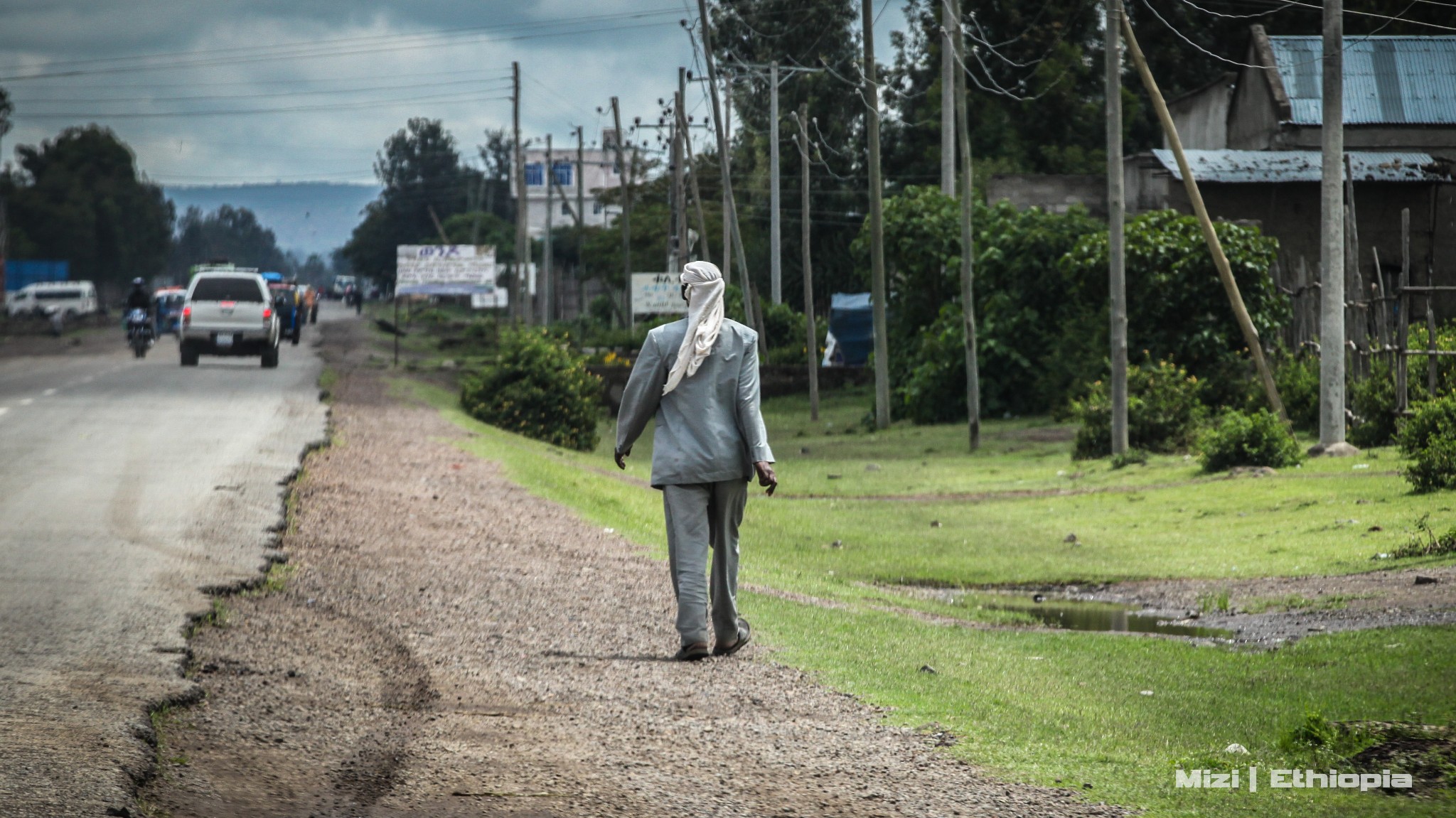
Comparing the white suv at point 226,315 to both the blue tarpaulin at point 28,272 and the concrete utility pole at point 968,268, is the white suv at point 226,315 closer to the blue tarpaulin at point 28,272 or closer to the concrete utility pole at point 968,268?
the concrete utility pole at point 968,268

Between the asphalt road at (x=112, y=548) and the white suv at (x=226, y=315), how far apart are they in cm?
636

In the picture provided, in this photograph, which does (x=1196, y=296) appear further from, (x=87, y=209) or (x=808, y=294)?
(x=87, y=209)

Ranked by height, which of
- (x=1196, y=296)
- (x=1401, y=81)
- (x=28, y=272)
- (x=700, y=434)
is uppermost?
(x=1401, y=81)

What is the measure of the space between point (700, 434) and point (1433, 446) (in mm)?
9479

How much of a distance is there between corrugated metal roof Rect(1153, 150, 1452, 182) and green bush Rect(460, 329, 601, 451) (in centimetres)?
1409

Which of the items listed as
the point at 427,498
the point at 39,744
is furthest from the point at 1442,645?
the point at 427,498

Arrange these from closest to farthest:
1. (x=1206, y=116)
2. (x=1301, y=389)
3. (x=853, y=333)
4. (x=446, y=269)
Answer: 1. (x=1301, y=389)
2. (x=446, y=269)
3. (x=1206, y=116)
4. (x=853, y=333)

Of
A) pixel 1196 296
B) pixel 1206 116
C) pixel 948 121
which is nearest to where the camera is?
pixel 1196 296

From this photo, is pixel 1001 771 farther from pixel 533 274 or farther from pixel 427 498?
pixel 533 274

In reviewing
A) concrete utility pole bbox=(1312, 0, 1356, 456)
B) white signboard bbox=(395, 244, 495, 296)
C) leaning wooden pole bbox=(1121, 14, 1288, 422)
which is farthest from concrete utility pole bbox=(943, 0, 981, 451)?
white signboard bbox=(395, 244, 495, 296)

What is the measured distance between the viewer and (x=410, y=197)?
446 ft

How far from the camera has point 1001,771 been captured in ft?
19.3

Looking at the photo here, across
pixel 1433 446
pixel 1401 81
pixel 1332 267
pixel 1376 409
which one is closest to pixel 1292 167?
pixel 1401 81

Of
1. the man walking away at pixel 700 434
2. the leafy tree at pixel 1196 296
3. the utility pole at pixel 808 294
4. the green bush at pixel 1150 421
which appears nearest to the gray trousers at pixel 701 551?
the man walking away at pixel 700 434
